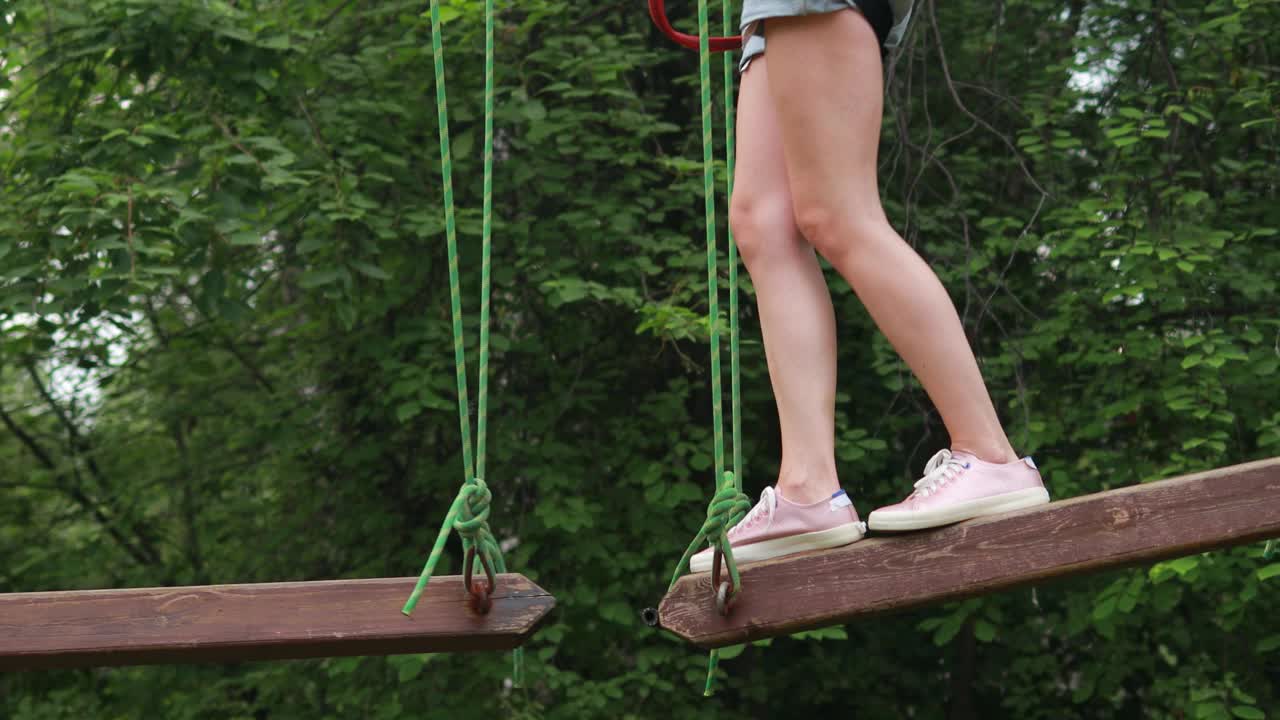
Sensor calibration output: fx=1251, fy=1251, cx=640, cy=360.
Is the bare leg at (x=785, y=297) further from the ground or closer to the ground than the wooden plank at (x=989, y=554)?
→ further from the ground

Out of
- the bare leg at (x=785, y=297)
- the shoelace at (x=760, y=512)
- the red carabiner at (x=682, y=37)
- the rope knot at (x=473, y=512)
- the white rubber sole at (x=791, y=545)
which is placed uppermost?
the red carabiner at (x=682, y=37)

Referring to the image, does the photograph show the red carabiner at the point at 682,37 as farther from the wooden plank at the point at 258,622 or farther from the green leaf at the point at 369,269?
the green leaf at the point at 369,269

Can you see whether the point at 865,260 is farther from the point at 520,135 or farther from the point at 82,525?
the point at 82,525

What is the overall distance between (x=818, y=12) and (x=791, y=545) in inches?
29.8

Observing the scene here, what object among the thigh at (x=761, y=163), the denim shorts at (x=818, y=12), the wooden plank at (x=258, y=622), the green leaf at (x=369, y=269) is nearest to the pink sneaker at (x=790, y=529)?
the wooden plank at (x=258, y=622)

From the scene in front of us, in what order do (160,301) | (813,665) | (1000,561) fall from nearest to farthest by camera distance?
(1000,561) → (813,665) → (160,301)

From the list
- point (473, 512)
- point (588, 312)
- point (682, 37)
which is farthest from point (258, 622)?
point (588, 312)

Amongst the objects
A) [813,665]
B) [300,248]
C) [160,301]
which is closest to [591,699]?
[813,665]

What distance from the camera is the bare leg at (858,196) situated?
175 centimetres

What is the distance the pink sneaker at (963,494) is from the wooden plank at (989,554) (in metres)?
0.03

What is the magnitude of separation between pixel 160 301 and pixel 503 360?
174cm

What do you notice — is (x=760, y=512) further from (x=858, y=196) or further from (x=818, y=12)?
(x=818, y=12)

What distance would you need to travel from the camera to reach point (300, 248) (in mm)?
4035

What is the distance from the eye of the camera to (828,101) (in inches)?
69.1
